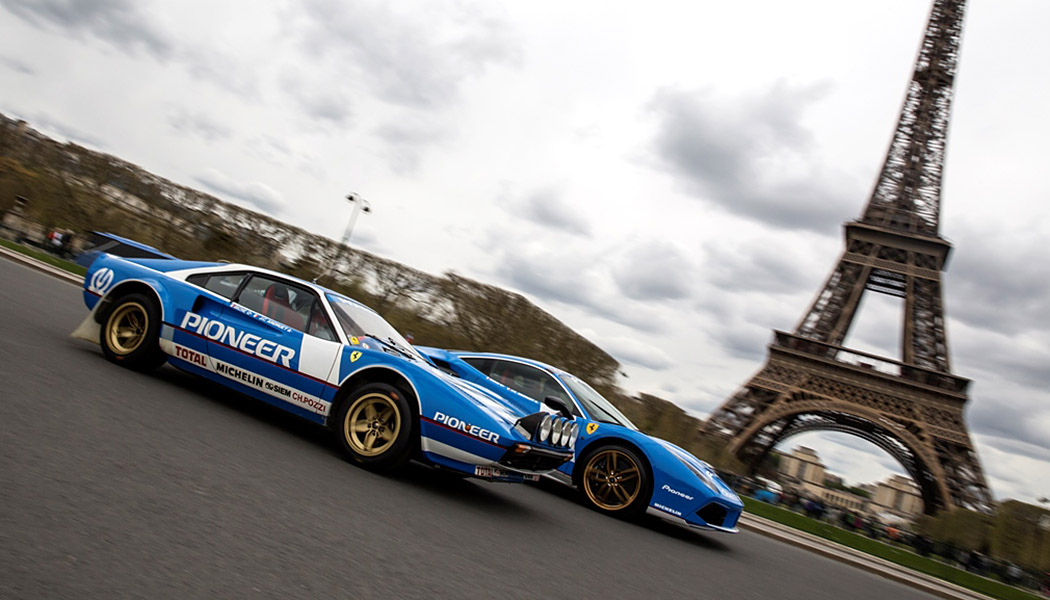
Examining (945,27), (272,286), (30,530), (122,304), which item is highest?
(945,27)

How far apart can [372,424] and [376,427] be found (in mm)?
50

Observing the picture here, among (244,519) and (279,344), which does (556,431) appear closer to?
(279,344)

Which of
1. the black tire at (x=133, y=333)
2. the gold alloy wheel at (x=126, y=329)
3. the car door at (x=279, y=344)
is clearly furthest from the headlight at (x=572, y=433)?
the gold alloy wheel at (x=126, y=329)

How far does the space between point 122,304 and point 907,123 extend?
133ft

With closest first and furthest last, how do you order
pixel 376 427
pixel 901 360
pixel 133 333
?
pixel 376 427 < pixel 133 333 < pixel 901 360

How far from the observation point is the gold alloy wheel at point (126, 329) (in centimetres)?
650


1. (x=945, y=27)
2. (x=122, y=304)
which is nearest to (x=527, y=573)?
(x=122, y=304)

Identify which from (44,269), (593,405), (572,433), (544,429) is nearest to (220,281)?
(544,429)

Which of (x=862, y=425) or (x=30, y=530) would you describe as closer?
(x=30, y=530)

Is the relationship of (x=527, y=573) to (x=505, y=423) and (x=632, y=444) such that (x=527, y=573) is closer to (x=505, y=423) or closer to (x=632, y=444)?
(x=505, y=423)

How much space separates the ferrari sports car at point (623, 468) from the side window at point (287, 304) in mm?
1796

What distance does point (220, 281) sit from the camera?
6.41 meters

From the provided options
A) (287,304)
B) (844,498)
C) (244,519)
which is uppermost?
(844,498)

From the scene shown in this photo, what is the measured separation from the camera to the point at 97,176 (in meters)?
28.9
